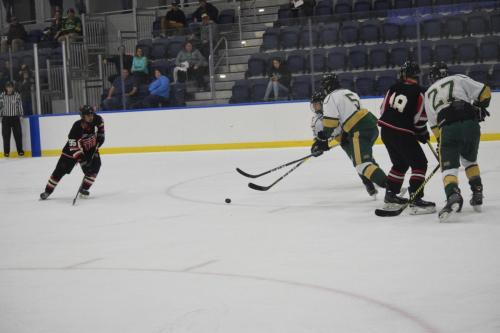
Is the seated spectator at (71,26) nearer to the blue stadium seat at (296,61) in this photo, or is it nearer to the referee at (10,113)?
the referee at (10,113)

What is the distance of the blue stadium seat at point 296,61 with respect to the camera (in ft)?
42.6

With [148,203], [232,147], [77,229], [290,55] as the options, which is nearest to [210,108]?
[232,147]

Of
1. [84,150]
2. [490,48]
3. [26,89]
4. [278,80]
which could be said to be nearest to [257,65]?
Result: [278,80]

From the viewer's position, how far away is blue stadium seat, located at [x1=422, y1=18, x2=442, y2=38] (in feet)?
40.1

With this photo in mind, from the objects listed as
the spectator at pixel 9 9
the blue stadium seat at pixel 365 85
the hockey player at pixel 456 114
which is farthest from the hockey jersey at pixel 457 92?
the spectator at pixel 9 9

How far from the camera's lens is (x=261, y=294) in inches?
146

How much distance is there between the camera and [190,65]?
1386 centimetres

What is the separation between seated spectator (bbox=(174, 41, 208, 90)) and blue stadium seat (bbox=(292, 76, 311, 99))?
166cm

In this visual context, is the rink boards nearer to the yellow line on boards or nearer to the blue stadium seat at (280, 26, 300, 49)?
the yellow line on boards

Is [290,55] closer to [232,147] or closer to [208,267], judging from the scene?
[232,147]

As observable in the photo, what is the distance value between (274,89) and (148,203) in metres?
5.97

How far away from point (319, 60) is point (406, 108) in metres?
7.06

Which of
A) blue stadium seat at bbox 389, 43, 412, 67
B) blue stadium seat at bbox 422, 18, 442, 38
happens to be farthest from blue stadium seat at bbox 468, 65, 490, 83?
blue stadium seat at bbox 389, 43, 412, 67

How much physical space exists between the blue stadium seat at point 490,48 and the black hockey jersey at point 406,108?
21.0ft
